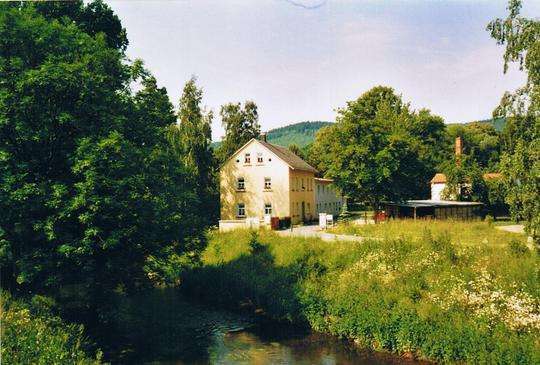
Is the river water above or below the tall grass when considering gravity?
below

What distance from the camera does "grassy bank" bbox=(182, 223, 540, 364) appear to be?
652 inches

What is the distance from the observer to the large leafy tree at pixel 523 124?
1736 centimetres

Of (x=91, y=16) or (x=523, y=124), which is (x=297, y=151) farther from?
(x=523, y=124)

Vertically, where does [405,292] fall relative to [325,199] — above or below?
below

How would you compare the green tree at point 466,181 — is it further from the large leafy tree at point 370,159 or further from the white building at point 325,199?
the white building at point 325,199

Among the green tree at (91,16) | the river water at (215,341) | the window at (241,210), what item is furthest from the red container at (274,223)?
the green tree at (91,16)

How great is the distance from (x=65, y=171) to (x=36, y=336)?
22.7 ft

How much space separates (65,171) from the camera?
1769cm

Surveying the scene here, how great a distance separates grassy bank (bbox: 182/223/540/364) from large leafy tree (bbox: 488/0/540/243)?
3006mm

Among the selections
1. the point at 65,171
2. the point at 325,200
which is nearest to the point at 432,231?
the point at 65,171

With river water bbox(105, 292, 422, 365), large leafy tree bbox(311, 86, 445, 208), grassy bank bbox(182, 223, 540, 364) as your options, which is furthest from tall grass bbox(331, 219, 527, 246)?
river water bbox(105, 292, 422, 365)

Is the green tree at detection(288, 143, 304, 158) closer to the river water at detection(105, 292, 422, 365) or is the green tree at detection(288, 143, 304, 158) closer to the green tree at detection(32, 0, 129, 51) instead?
the green tree at detection(32, 0, 129, 51)

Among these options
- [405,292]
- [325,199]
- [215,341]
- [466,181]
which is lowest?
[215,341]

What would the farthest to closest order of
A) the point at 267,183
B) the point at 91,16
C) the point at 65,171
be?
the point at 267,183 → the point at 91,16 → the point at 65,171
